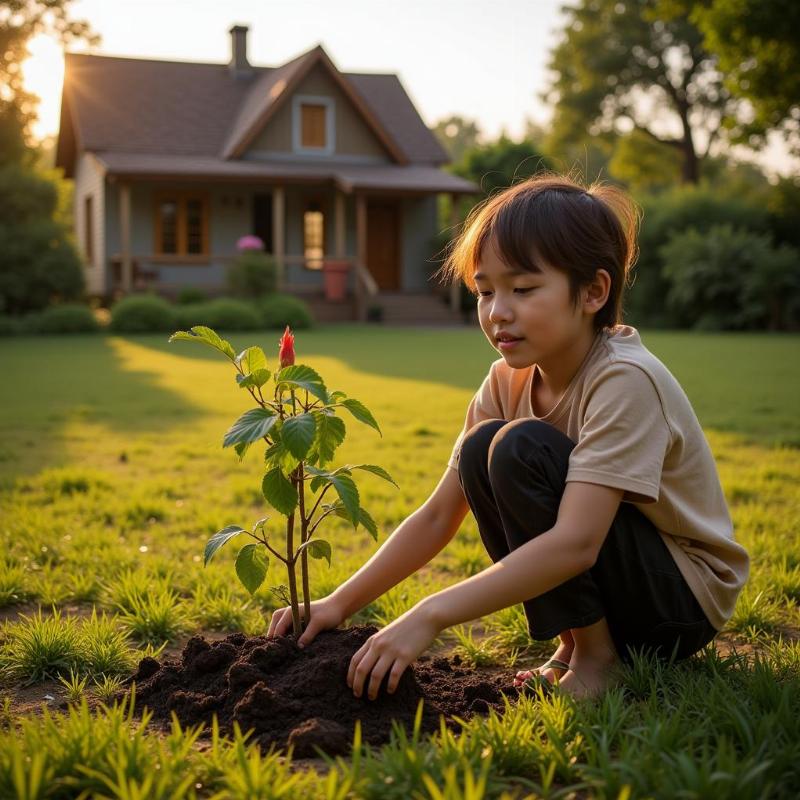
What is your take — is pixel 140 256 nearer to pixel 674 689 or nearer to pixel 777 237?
pixel 777 237

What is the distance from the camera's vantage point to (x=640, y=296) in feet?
87.1

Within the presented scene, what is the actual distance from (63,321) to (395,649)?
64.6 feet

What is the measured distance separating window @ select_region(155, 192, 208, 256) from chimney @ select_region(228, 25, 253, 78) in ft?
17.7

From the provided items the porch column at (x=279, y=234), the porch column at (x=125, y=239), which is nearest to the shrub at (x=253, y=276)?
the porch column at (x=279, y=234)

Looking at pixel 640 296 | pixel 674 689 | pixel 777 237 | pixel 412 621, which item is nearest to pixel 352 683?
pixel 412 621

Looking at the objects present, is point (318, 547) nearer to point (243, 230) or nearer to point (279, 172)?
point (279, 172)

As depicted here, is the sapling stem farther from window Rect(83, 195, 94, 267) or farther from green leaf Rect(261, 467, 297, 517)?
window Rect(83, 195, 94, 267)

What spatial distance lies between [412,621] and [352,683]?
0.21 meters

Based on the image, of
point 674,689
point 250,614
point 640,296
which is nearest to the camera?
point 674,689

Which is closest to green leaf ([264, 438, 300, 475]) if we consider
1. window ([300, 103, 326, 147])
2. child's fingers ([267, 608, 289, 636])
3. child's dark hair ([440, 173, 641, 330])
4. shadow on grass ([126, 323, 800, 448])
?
child's fingers ([267, 608, 289, 636])

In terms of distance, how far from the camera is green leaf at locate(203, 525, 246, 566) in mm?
2286

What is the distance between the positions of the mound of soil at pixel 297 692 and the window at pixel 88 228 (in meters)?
27.5

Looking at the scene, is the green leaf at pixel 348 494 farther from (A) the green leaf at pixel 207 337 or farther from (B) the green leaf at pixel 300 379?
(A) the green leaf at pixel 207 337

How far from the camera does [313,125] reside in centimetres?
2712
